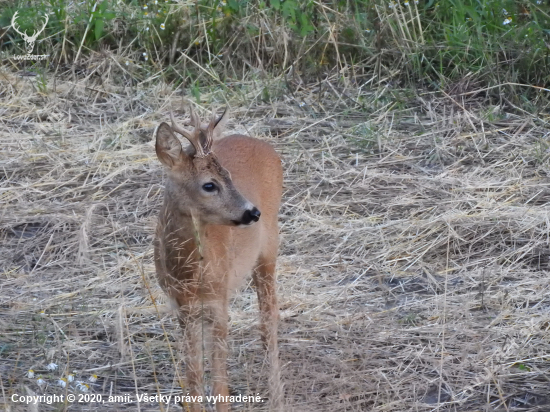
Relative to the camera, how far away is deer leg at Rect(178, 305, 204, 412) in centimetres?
372

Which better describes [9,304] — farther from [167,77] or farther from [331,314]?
[167,77]

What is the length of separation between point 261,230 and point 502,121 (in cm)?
302

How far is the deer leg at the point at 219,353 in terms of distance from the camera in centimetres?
404

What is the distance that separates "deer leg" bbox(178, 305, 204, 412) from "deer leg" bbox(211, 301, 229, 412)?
8cm

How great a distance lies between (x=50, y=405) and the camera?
392 centimetres

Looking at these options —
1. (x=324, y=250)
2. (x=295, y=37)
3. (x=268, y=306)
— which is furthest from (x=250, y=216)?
(x=295, y=37)

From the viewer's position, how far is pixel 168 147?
13.5 feet

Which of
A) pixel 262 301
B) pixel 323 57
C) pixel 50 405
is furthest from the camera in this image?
pixel 323 57

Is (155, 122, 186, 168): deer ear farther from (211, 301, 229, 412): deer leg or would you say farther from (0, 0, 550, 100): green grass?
(0, 0, 550, 100): green grass

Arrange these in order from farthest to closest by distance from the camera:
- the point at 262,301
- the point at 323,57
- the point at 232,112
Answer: the point at 323,57
the point at 232,112
the point at 262,301

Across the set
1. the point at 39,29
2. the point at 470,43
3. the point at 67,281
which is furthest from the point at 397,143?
the point at 39,29
